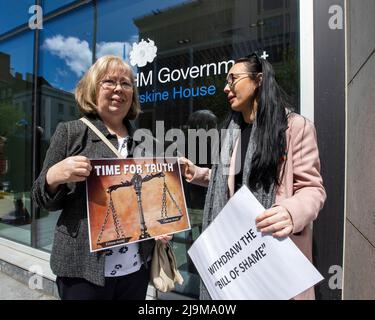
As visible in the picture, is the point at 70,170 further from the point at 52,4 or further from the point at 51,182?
the point at 52,4

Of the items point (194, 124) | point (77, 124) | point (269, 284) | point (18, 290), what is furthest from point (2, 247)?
point (269, 284)

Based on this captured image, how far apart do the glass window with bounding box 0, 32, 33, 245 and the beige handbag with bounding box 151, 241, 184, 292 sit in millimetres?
3521

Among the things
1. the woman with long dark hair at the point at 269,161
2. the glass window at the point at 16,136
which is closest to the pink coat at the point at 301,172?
the woman with long dark hair at the point at 269,161

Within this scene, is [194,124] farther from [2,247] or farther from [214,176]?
[2,247]

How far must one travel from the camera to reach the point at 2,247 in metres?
4.50

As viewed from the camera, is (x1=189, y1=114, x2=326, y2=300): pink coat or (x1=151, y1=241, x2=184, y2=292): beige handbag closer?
(x1=189, y1=114, x2=326, y2=300): pink coat

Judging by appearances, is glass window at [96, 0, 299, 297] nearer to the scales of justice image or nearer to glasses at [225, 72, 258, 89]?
glasses at [225, 72, 258, 89]

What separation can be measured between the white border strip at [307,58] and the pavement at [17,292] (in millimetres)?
3361

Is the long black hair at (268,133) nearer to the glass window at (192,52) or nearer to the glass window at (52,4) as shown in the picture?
the glass window at (192,52)

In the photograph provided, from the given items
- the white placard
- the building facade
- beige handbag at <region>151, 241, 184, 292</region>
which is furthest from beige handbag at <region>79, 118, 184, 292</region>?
the building facade

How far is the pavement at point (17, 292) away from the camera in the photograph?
11.4ft

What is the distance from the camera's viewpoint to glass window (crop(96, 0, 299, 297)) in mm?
2701

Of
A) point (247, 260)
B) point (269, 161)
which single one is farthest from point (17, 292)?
point (269, 161)

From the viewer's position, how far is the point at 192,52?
3.15 metres
